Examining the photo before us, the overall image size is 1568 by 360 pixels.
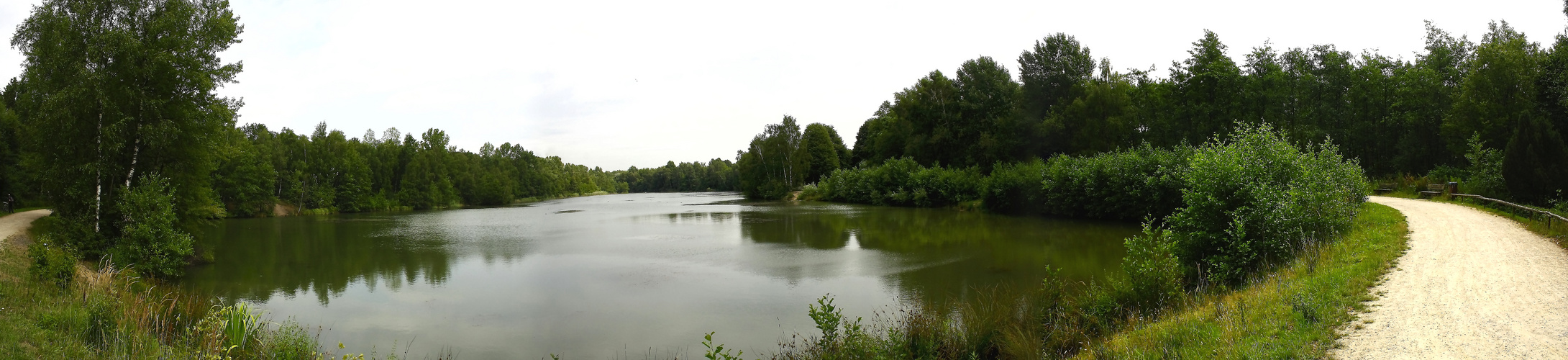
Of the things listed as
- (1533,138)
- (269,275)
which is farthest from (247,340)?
(1533,138)

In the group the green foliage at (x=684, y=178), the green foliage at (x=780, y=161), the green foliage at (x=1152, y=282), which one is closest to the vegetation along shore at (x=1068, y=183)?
the green foliage at (x=1152, y=282)

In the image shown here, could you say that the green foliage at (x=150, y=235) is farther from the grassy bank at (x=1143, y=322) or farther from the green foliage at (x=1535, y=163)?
the green foliage at (x=1535, y=163)

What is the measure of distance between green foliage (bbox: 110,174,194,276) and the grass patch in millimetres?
19047

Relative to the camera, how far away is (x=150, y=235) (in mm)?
14922

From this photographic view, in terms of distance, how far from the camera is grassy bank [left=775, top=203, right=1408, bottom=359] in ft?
20.6

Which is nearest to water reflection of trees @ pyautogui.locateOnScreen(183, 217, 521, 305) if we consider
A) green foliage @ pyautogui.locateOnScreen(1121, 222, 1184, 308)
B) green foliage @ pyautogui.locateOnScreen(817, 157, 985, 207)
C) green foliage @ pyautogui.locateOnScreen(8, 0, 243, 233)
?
green foliage @ pyautogui.locateOnScreen(8, 0, 243, 233)

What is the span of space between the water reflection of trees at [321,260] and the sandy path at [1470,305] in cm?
1606

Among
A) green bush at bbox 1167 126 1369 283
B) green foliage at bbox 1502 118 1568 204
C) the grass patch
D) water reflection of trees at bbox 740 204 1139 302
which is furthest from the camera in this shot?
green foliage at bbox 1502 118 1568 204

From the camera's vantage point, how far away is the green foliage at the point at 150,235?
14.6m

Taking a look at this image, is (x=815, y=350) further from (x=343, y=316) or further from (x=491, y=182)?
(x=491, y=182)

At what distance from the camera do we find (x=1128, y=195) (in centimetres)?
2509

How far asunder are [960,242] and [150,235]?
2085 cm

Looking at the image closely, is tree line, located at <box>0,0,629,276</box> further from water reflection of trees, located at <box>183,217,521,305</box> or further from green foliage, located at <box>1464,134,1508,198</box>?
green foliage, located at <box>1464,134,1508,198</box>

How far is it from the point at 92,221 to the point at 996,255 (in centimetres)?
2224
